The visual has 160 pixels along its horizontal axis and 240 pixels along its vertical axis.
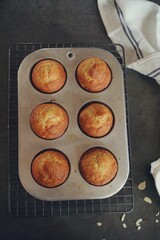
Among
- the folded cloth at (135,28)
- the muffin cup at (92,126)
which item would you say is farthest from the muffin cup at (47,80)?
the folded cloth at (135,28)

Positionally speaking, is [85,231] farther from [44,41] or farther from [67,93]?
[44,41]

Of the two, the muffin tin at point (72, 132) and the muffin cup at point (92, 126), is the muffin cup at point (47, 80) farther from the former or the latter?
the muffin cup at point (92, 126)

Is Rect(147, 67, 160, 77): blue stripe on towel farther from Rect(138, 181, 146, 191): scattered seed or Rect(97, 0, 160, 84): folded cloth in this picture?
Rect(138, 181, 146, 191): scattered seed

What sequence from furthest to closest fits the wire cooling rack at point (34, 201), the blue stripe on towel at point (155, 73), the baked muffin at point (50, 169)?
1. the blue stripe on towel at point (155, 73)
2. the wire cooling rack at point (34, 201)
3. the baked muffin at point (50, 169)

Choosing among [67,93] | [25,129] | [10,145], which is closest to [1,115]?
[10,145]

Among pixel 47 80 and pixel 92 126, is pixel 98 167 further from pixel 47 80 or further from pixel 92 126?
pixel 47 80

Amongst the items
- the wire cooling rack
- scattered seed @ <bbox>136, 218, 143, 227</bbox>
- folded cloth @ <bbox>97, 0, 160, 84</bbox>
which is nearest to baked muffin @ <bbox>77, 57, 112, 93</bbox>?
the wire cooling rack

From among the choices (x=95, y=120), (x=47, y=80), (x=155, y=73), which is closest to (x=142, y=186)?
(x=95, y=120)
